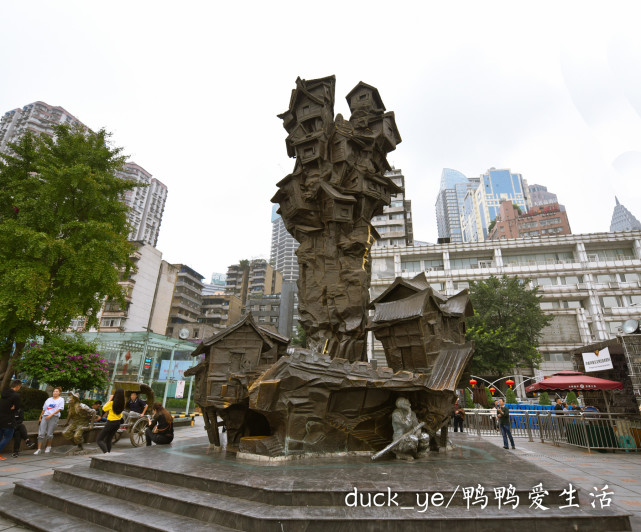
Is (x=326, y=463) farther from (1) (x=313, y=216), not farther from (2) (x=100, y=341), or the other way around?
(2) (x=100, y=341)

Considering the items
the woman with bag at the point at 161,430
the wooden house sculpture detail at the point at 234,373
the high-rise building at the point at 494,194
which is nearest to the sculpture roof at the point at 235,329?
the wooden house sculpture detail at the point at 234,373

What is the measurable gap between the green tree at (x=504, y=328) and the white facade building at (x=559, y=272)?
6.31 m

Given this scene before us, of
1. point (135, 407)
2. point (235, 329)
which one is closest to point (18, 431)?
point (135, 407)

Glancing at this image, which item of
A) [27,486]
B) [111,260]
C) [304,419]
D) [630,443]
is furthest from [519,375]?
[27,486]

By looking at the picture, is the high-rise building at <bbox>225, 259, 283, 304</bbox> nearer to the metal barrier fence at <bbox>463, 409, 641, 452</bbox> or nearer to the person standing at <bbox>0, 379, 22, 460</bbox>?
the metal barrier fence at <bbox>463, 409, 641, 452</bbox>

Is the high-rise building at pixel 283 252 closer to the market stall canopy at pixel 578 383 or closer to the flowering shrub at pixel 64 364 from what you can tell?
the flowering shrub at pixel 64 364

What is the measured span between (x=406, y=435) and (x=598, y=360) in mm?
11637

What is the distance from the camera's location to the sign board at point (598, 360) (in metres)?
13.7

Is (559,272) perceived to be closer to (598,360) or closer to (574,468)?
(598,360)

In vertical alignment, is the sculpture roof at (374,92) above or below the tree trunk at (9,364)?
above

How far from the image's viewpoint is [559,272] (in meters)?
35.5

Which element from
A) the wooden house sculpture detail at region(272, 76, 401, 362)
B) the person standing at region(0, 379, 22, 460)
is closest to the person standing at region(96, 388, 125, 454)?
the person standing at region(0, 379, 22, 460)

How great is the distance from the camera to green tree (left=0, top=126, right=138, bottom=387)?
1205cm

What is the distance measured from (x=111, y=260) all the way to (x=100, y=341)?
31.1ft
